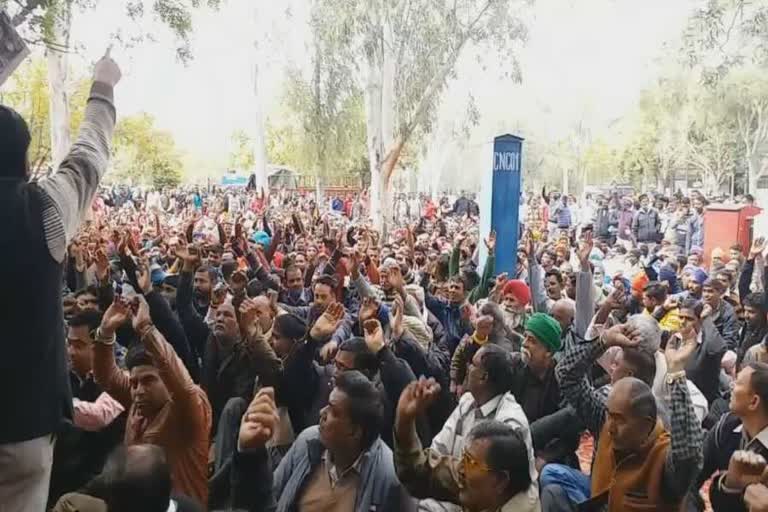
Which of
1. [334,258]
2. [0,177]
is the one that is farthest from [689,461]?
[334,258]

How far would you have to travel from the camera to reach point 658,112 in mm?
34719

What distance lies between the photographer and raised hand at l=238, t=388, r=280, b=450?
8.09ft

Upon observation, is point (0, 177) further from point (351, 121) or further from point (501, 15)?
point (351, 121)

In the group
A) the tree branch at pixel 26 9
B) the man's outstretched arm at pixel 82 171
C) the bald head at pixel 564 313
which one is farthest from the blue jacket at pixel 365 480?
the tree branch at pixel 26 9

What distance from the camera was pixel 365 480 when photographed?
116 inches

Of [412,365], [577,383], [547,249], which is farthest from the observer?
[547,249]

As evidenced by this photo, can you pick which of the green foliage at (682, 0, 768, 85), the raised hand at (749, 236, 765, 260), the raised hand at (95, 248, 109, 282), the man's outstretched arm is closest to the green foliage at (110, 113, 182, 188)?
the green foliage at (682, 0, 768, 85)

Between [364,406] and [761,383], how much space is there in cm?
159

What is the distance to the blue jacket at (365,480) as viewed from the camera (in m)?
2.91

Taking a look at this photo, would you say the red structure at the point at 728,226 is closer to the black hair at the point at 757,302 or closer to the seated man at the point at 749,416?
the black hair at the point at 757,302

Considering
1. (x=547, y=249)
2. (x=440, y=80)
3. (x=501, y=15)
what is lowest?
(x=547, y=249)

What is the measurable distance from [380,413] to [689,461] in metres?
1.12

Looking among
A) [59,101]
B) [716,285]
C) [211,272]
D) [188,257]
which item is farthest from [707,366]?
[59,101]

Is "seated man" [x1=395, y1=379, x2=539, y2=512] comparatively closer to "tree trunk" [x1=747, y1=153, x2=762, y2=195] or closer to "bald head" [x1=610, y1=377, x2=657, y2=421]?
"bald head" [x1=610, y1=377, x2=657, y2=421]
